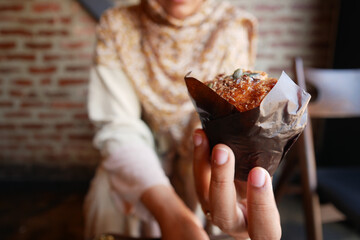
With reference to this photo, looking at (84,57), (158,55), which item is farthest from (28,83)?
(158,55)

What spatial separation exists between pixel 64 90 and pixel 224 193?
6.42 feet

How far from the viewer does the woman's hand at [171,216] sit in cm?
63

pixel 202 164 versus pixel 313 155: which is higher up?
pixel 202 164

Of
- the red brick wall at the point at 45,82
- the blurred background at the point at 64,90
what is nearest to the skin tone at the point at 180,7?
the blurred background at the point at 64,90

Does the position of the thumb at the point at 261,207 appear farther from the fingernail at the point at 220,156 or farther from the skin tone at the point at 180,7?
the skin tone at the point at 180,7

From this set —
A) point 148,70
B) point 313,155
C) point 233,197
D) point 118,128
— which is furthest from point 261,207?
point 313,155

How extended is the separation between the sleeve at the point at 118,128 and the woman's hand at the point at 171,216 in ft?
0.18

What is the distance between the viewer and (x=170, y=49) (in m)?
1.07

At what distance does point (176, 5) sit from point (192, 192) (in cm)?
76

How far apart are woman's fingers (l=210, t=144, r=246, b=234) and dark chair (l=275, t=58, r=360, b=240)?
31.4 inches

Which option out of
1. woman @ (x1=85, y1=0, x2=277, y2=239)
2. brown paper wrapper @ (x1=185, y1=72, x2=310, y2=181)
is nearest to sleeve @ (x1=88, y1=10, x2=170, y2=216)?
woman @ (x1=85, y1=0, x2=277, y2=239)

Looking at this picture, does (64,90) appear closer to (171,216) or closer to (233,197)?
(171,216)

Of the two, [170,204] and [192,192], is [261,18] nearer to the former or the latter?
[192,192]

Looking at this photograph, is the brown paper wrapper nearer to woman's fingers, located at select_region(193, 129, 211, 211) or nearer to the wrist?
woman's fingers, located at select_region(193, 129, 211, 211)
